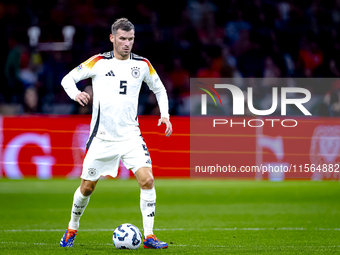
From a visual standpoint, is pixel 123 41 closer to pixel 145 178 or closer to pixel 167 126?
pixel 167 126

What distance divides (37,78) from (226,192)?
619 cm

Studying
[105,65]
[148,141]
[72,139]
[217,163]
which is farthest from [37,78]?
[105,65]

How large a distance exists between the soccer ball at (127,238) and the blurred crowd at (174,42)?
886 centimetres

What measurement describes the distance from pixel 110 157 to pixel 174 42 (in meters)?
10.2

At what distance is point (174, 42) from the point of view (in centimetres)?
1600

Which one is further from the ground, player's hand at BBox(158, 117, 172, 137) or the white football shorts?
player's hand at BBox(158, 117, 172, 137)

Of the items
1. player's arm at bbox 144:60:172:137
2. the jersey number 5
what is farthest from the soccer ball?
the jersey number 5

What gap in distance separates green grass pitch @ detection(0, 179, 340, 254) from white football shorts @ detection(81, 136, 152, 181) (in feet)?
2.62

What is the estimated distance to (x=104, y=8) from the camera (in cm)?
1720

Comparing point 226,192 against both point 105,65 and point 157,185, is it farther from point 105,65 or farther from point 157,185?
point 105,65

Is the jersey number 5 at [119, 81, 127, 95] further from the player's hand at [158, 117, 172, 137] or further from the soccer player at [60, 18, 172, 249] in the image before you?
the player's hand at [158, 117, 172, 137]

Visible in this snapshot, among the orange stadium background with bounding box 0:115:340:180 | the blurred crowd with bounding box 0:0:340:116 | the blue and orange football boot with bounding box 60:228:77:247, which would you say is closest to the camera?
the blue and orange football boot with bounding box 60:228:77:247

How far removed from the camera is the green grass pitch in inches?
246

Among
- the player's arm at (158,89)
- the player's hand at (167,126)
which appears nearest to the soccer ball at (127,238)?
the player's hand at (167,126)
